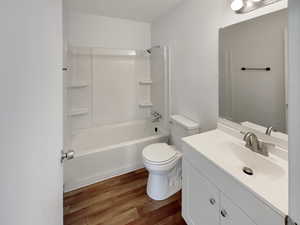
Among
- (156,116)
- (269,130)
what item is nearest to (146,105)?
(156,116)

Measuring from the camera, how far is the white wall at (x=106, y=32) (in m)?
2.42

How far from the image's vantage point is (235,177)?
88cm

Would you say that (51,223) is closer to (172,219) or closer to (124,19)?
(172,219)

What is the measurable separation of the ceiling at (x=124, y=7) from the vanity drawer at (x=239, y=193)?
1967 mm

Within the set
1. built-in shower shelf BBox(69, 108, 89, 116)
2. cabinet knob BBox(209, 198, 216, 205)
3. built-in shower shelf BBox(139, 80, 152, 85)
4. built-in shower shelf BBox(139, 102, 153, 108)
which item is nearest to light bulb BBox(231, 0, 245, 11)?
cabinet knob BBox(209, 198, 216, 205)

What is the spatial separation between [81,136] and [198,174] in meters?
2.02

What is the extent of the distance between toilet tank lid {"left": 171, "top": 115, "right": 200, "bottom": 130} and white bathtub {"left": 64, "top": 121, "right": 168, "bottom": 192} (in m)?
0.45

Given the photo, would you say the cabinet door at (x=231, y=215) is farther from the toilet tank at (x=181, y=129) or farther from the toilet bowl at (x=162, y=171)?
the toilet tank at (x=181, y=129)

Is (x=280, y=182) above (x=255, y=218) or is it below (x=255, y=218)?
above

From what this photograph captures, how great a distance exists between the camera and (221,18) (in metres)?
1.51

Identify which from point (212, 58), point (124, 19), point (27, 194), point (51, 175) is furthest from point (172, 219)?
point (124, 19)

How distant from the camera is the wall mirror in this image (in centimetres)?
112

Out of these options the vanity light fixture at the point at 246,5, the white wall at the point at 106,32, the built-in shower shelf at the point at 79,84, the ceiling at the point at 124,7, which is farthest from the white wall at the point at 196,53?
the built-in shower shelf at the point at 79,84

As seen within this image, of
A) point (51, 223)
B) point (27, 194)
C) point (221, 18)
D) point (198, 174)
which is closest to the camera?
point (27, 194)
